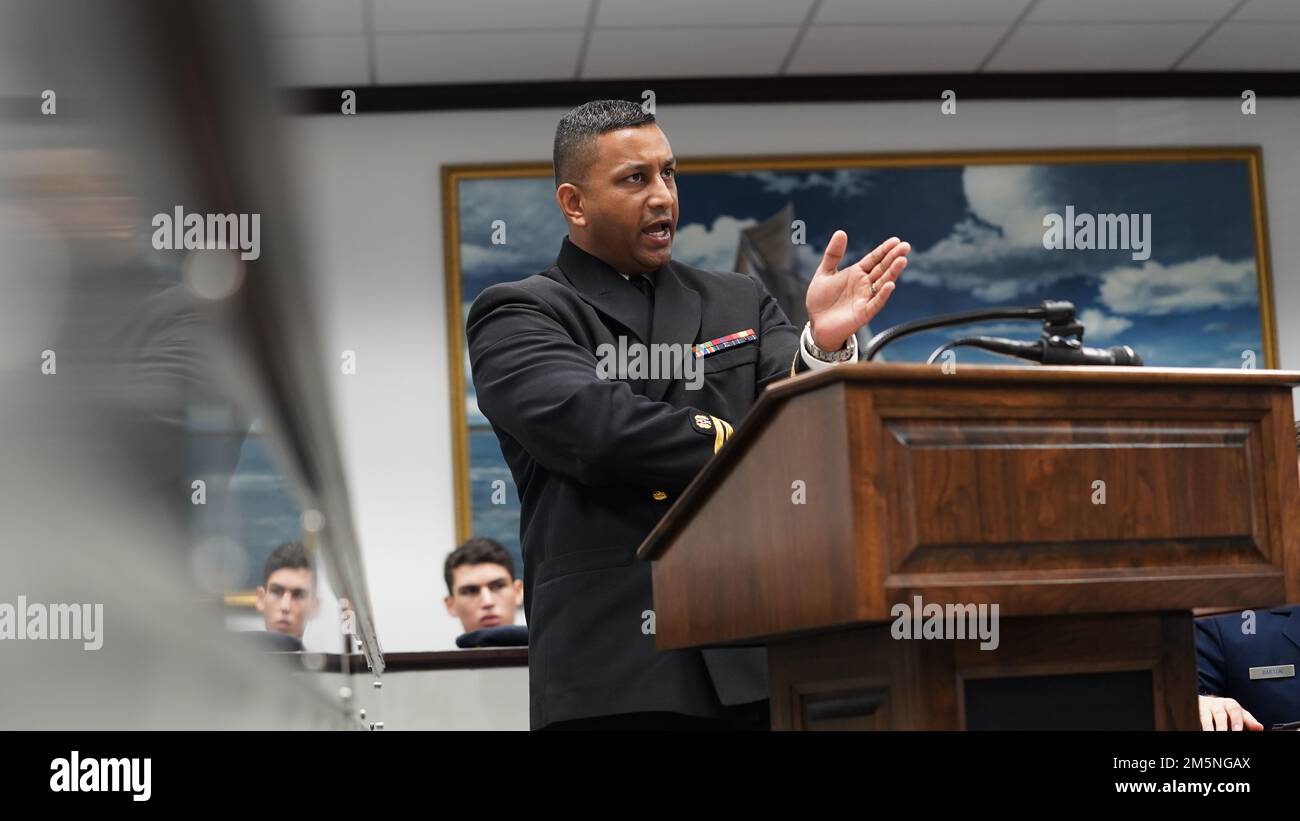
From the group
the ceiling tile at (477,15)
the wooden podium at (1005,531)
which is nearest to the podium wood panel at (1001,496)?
the wooden podium at (1005,531)

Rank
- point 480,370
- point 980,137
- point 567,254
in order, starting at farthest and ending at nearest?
point 980,137 → point 567,254 → point 480,370

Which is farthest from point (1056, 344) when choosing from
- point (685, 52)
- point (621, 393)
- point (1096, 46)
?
point (1096, 46)

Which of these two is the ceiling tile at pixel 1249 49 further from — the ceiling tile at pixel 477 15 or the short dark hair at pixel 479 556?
the short dark hair at pixel 479 556

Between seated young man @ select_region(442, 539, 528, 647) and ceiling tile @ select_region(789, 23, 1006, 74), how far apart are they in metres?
2.48

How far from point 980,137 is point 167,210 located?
6.03 meters

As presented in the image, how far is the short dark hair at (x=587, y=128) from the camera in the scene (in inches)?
81.9

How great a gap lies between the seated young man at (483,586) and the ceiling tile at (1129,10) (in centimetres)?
303

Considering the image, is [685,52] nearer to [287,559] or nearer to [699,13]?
[699,13]

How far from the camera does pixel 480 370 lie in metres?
1.92

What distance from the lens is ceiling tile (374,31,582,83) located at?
17.9 ft

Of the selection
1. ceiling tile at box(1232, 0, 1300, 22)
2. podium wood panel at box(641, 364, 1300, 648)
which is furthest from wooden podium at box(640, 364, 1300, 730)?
ceiling tile at box(1232, 0, 1300, 22)

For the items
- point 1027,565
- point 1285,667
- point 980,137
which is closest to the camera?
point 1027,565
